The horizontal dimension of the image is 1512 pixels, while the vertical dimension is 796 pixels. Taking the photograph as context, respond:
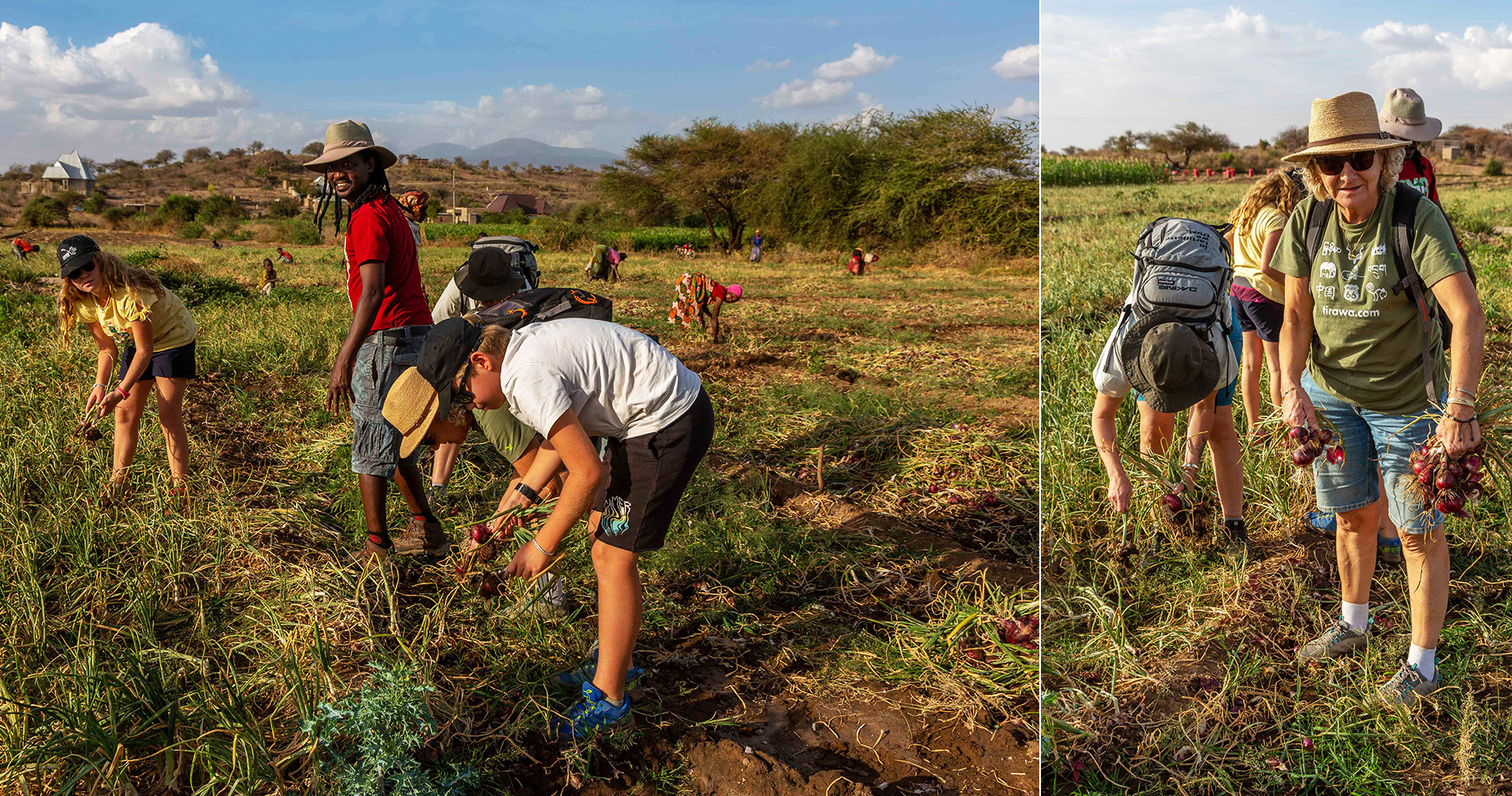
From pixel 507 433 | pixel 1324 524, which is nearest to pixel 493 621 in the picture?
pixel 507 433

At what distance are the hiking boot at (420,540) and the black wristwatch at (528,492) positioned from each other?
2.20ft

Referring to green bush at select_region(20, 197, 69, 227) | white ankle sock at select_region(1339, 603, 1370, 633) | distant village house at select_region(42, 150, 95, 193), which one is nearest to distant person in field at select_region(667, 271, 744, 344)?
white ankle sock at select_region(1339, 603, 1370, 633)

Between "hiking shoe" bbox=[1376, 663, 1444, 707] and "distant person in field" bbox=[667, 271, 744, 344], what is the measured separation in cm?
618

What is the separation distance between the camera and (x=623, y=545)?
2320mm

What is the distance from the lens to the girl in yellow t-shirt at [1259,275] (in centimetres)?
359

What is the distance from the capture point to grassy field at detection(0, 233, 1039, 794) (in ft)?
7.38

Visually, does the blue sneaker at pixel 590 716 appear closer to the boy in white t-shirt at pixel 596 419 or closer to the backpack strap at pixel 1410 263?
the boy in white t-shirt at pixel 596 419

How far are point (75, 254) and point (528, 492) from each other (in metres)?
2.45

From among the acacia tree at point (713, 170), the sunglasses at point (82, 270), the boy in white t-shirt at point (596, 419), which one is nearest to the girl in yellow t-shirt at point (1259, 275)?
the boy in white t-shirt at point (596, 419)

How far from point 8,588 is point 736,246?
99.6ft

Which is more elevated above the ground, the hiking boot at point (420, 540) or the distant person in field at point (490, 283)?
the distant person in field at point (490, 283)

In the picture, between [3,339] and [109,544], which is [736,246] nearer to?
[3,339]

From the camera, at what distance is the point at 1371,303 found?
2357mm

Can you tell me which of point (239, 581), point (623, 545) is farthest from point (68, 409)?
point (623, 545)
